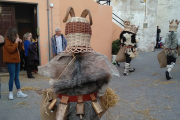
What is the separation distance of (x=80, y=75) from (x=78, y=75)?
0.02m

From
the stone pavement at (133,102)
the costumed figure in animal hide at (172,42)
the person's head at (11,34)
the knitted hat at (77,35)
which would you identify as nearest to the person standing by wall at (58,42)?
the stone pavement at (133,102)

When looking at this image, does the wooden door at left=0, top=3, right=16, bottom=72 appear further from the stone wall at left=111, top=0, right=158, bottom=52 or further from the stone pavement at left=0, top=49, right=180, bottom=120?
the stone wall at left=111, top=0, right=158, bottom=52

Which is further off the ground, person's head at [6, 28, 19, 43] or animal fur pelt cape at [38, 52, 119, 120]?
person's head at [6, 28, 19, 43]

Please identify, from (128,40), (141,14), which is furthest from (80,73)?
(141,14)

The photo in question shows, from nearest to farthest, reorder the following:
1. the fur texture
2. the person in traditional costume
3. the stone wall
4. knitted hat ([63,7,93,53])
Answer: the fur texture → knitted hat ([63,7,93,53]) → the person in traditional costume → the stone wall

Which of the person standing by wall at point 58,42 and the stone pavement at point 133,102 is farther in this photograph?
the person standing by wall at point 58,42

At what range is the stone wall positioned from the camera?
46.1 ft

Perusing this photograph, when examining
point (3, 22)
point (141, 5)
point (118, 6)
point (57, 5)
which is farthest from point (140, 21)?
point (3, 22)

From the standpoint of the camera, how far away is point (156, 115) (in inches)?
150

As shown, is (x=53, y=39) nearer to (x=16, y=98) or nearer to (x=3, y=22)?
(x=3, y=22)

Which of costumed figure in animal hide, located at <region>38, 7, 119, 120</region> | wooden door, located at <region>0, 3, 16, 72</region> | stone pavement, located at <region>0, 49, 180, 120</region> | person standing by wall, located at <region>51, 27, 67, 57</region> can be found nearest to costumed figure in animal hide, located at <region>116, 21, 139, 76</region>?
stone pavement, located at <region>0, 49, 180, 120</region>

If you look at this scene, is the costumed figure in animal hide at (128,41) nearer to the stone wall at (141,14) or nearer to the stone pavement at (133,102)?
the stone pavement at (133,102)

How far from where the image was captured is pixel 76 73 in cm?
194

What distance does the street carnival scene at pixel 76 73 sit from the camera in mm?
1972
